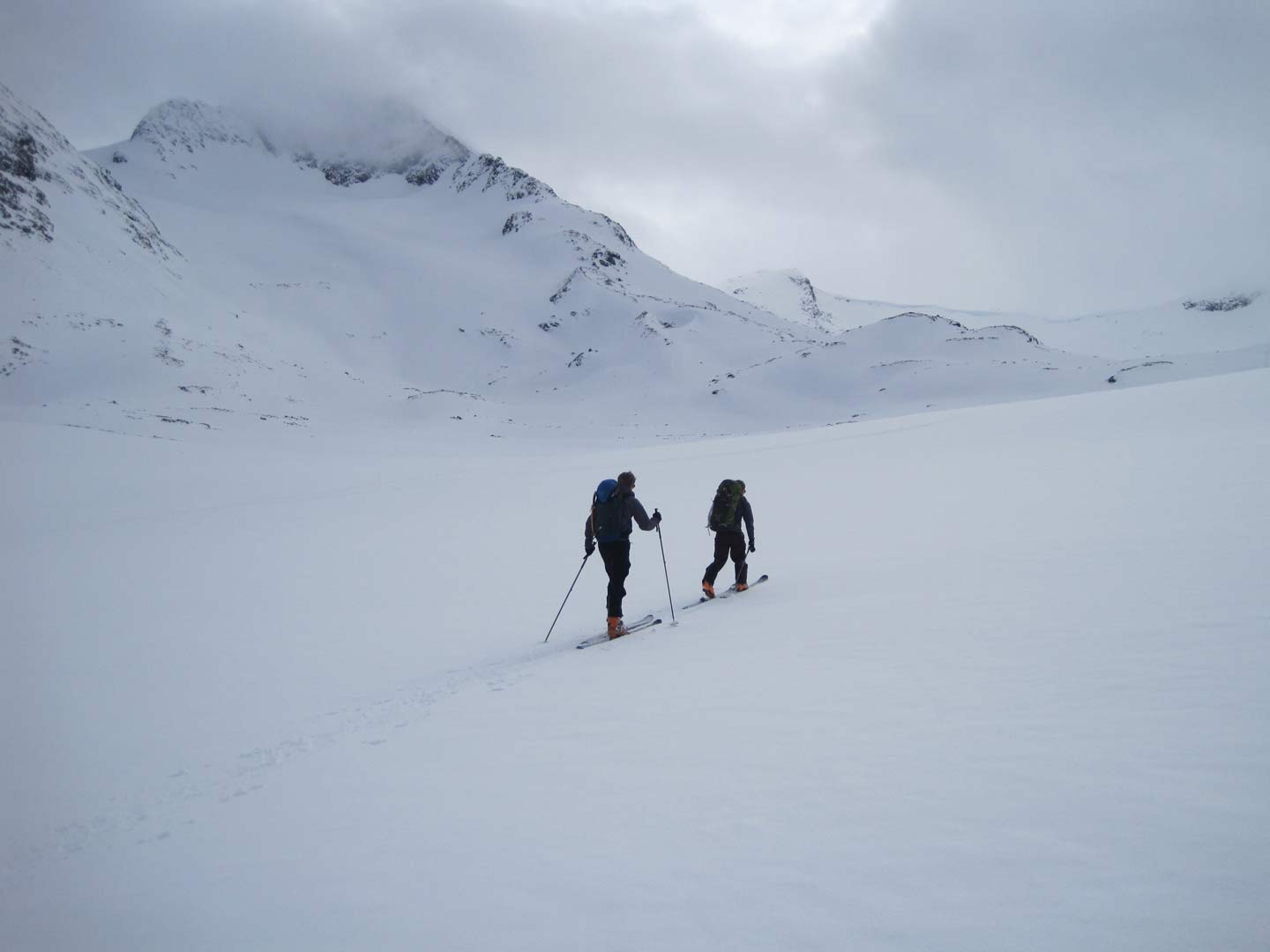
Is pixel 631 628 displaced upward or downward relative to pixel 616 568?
downward

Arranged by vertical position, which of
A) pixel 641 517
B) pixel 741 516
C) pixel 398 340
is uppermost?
pixel 398 340

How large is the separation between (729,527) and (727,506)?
1.19 feet

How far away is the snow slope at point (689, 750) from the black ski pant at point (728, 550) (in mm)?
640

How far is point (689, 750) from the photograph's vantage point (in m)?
5.06

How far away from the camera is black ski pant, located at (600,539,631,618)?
9.38 metres

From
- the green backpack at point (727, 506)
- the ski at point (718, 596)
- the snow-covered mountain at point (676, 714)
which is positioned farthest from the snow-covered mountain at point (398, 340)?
the green backpack at point (727, 506)

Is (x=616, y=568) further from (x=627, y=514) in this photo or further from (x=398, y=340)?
(x=398, y=340)

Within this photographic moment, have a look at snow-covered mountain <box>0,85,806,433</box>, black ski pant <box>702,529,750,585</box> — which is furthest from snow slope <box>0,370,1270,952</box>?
snow-covered mountain <box>0,85,806,433</box>

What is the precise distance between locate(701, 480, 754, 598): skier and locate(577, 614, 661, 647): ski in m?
1.36

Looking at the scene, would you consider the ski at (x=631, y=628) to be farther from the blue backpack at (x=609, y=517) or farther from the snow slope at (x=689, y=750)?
the blue backpack at (x=609, y=517)

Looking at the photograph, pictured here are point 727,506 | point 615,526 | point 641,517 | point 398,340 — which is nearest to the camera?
point 641,517

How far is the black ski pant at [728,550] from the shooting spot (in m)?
10.9

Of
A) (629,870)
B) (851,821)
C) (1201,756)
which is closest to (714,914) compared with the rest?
(629,870)

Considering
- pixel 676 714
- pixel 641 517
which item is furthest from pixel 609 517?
pixel 676 714
